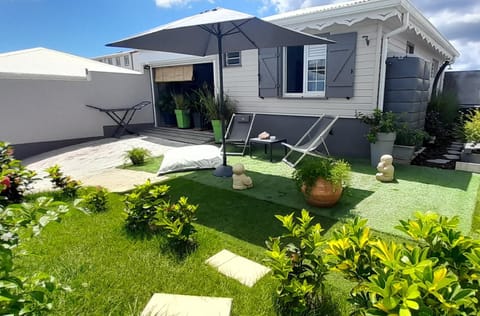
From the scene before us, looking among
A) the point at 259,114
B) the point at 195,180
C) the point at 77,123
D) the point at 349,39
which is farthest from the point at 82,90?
the point at 349,39

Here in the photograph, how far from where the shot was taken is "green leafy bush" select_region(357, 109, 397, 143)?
17.0ft

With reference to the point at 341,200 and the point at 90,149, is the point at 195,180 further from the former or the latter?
the point at 90,149

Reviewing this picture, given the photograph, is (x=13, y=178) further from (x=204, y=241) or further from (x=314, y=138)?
(x=314, y=138)

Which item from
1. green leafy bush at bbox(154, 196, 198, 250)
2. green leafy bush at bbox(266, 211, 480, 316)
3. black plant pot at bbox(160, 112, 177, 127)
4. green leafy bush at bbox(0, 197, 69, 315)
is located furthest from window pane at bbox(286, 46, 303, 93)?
green leafy bush at bbox(0, 197, 69, 315)

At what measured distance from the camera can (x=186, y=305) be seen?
6.14ft

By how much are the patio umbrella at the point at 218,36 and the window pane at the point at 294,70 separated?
2.64 metres

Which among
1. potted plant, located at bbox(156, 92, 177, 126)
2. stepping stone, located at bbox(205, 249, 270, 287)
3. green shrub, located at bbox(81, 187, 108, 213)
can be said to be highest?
potted plant, located at bbox(156, 92, 177, 126)

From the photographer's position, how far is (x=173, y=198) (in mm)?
3955

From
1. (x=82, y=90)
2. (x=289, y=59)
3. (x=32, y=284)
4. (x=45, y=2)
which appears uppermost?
(x=45, y=2)

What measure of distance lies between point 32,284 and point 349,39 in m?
6.13

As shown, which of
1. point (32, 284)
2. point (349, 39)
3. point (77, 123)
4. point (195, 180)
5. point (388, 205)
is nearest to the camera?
point (32, 284)

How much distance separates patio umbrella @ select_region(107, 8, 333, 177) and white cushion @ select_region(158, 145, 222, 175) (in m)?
0.59

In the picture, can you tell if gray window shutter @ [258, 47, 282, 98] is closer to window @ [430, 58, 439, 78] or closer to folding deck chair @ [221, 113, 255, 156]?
folding deck chair @ [221, 113, 255, 156]

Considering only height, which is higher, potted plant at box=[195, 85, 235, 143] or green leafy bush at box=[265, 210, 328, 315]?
potted plant at box=[195, 85, 235, 143]
